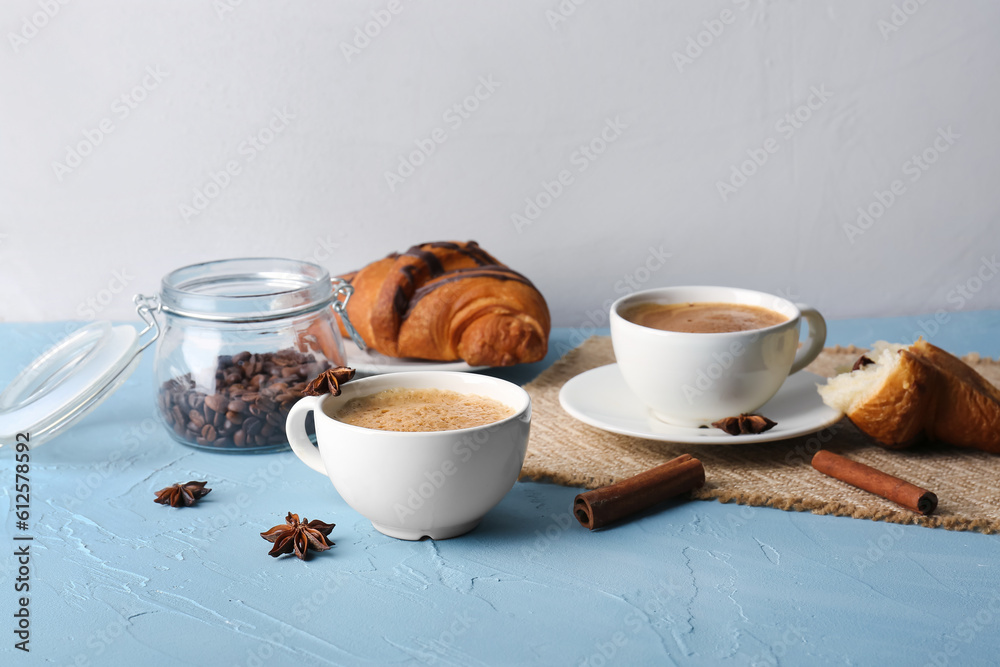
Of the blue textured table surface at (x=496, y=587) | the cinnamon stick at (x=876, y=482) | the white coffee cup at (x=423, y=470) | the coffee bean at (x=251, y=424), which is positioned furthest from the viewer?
the coffee bean at (x=251, y=424)

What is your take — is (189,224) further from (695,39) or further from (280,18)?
(695,39)

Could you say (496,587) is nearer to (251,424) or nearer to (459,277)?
(251,424)

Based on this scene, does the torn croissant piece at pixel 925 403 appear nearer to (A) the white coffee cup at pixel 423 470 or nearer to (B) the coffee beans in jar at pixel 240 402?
(A) the white coffee cup at pixel 423 470

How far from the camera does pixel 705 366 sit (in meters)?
1.26

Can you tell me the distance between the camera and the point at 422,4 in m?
1.98

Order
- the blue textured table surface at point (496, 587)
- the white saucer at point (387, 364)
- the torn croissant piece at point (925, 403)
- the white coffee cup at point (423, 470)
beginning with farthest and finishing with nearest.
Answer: the white saucer at point (387, 364), the torn croissant piece at point (925, 403), the white coffee cup at point (423, 470), the blue textured table surface at point (496, 587)

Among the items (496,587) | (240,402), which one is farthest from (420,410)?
(240,402)

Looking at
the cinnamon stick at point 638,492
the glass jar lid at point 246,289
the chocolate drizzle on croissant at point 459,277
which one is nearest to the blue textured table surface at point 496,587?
the cinnamon stick at point 638,492

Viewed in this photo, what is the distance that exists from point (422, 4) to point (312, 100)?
334 mm

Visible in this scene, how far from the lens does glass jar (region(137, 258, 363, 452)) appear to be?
1327 mm

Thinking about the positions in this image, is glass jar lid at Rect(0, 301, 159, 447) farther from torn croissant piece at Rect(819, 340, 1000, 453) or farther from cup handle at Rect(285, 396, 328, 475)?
torn croissant piece at Rect(819, 340, 1000, 453)

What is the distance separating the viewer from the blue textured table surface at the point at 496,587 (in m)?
0.86

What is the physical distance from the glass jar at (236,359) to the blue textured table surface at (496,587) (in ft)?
0.41

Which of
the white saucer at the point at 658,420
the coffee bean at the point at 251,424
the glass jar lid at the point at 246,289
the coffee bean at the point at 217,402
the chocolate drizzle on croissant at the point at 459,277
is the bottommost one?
the coffee bean at the point at 251,424
